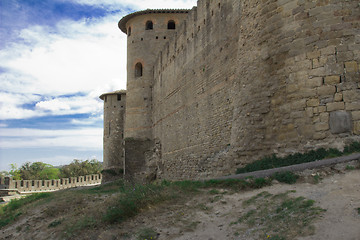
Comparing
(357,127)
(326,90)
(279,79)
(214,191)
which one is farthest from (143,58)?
(357,127)

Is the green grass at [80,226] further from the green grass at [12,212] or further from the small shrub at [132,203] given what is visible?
the green grass at [12,212]

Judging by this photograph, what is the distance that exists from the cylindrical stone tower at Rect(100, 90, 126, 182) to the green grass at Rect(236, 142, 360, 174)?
18.5 meters

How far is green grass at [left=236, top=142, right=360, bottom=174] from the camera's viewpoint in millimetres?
5378

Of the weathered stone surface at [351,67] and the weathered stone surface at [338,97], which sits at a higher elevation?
the weathered stone surface at [351,67]

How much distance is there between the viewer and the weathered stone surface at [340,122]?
18.2 feet

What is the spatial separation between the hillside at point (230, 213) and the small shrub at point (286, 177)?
0.07m

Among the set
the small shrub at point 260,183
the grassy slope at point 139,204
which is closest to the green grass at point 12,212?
the grassy slope at point 139,204

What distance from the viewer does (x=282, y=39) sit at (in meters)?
6.61

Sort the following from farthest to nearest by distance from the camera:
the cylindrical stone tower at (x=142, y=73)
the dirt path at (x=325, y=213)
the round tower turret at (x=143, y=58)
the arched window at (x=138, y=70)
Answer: the arched window at (x=138, y=70) → the round tower turret at (x=143, y=58) → the cylindrical stone tower at (x=142, y=73) → the dirt path at (x=325, y=213)

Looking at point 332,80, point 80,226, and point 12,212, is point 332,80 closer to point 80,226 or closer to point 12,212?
point 80,226

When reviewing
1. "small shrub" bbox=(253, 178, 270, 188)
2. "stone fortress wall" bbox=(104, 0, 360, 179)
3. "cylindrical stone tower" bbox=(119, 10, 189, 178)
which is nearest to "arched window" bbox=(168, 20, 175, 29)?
"cylindrical stone tower" bbox=(119, 10, 189, 178)

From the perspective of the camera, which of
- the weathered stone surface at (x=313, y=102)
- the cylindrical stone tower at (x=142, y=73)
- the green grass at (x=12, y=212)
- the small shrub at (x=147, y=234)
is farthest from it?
the cylindrical stone tower at (x=142, y=73)

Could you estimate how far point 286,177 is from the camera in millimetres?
5031

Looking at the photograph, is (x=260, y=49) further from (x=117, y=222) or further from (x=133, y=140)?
(x=133, y=140)
